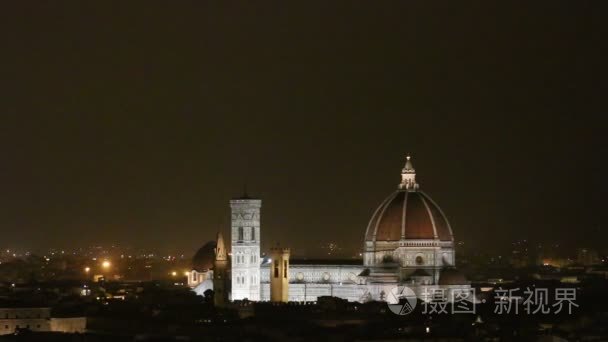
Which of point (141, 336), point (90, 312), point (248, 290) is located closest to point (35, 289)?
point (248, 290)

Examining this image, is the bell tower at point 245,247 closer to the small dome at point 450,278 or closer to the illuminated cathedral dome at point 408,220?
the illuminated cathedral dome at point 408,220

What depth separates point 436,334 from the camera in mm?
84125

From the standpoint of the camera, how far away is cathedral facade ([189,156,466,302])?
366 ft

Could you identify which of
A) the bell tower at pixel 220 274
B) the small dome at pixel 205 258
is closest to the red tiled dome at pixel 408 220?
the bell tower at pixel 220 274

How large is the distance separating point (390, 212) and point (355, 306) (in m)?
9.64

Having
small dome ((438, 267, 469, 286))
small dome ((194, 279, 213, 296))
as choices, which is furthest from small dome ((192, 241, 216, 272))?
small dome ((438, 267, 469, 286))

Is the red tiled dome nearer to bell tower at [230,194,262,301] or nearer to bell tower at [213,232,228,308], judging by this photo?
bell tower at [230,194,262,301]

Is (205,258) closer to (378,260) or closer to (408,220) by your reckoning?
(378,260)

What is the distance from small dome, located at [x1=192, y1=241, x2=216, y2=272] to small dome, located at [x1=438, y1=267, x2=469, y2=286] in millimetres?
18088

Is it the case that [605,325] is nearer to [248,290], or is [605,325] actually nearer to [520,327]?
[520,327]

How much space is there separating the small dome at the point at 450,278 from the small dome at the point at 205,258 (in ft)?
59.3

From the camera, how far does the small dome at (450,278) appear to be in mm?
110438

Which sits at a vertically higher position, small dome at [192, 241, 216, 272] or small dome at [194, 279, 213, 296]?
small dome at [192, 241, 216, 272]

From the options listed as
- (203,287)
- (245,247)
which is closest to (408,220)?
(245,247)
